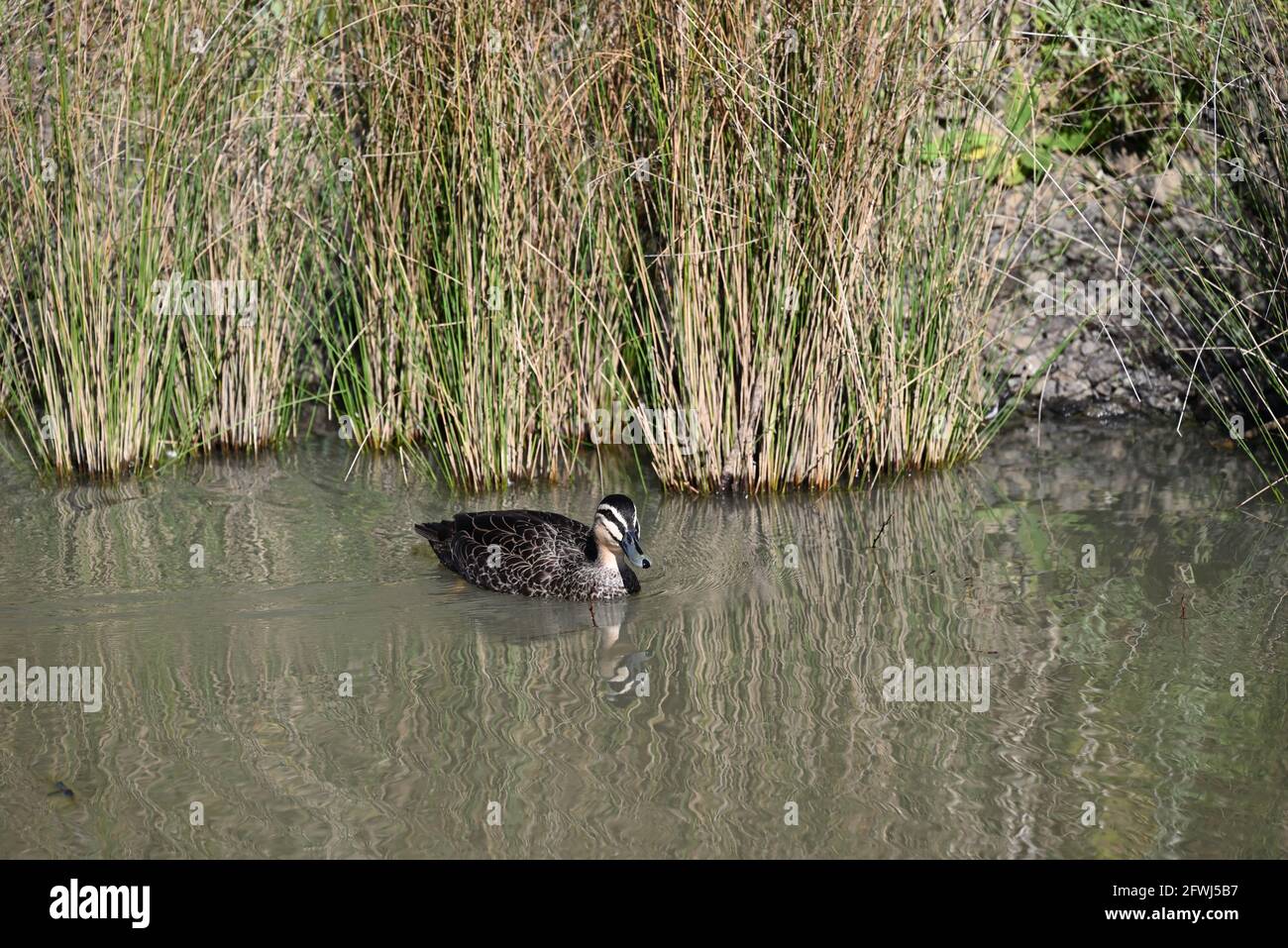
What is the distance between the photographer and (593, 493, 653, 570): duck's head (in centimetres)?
555

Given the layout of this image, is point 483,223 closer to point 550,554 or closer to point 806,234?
point 806,234

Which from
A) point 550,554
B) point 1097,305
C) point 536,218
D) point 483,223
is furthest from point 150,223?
point 1097,305

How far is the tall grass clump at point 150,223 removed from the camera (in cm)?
665

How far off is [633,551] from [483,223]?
189 centimetres

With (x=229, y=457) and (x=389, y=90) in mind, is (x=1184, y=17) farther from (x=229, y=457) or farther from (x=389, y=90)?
(x=229, y=457)

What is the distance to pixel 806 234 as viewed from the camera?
6.38 m

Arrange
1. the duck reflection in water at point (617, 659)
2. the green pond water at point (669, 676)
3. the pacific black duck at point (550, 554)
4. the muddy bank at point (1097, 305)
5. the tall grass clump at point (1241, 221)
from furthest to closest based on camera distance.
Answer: the muddy bank at point (1097, 305) < the tall grass clump at point (1241, 221) < the pacific black duck at point (550, 554) < the duck reflection in water at point (617, 659) < the green pond water at point (669, 676)

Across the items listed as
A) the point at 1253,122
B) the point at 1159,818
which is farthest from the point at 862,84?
the point at 1159,818

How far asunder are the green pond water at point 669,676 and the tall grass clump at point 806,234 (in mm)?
309

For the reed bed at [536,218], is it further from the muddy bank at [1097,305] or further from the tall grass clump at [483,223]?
the muddy bank at [1097,305]

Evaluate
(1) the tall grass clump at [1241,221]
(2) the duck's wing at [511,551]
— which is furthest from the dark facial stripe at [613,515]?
(1) the tall grass clump at [1241,221]

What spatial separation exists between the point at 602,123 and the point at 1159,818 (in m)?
3.79

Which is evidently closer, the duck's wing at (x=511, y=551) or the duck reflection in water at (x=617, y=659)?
the duck reflection in water at (x=617, y=659)

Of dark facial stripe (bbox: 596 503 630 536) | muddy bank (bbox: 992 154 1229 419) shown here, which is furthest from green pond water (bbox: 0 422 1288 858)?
muddy bank (bbox: 992 154 1229 419)
